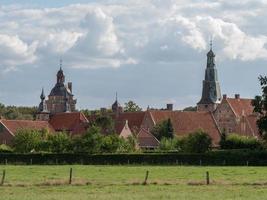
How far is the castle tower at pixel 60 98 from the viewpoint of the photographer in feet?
604

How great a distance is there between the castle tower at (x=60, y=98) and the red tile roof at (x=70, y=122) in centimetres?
3433

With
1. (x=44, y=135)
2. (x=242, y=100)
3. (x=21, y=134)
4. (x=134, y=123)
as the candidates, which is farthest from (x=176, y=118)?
(x=21, y=134)

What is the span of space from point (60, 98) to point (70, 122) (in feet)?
143

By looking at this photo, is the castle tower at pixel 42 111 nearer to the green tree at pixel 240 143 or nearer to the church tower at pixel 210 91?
the church tower at pixel 210 91

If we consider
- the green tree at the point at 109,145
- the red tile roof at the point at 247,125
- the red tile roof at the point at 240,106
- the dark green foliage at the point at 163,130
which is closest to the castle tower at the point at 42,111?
the dark green foliage at the point at 163,130

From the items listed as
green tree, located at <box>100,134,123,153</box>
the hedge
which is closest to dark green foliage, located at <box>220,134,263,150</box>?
the hedge

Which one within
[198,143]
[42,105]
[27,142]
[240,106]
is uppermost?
[42,105]

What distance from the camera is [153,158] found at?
84.4m

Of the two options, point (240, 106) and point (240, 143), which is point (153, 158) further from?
point (240, 106)

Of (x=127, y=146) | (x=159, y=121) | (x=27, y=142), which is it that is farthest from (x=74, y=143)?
(x=159, y=121)

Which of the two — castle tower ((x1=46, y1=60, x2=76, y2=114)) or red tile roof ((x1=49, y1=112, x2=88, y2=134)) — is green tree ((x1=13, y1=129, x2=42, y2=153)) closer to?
red tile roof ((x1=49, y1=112, x2=88, y2=134))

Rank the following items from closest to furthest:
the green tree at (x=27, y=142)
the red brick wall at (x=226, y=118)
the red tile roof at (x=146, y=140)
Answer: the green tree at (x=27, y=142) < the red tile roof at (x=146, y=140) < the red brick wall at (x=226, y=118)

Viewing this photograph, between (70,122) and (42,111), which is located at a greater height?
(42,111)

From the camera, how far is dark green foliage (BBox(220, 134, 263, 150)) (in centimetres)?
9144
